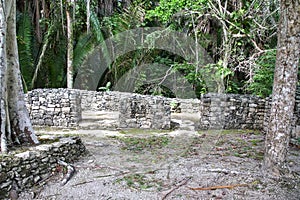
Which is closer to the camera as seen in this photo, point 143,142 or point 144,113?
point 143,142

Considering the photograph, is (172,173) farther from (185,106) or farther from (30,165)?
(185,106)

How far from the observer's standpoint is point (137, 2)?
40.5 ft

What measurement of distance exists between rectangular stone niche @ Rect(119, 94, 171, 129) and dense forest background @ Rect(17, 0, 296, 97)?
3.34 metres

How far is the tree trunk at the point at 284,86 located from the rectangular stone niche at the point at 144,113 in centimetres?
395

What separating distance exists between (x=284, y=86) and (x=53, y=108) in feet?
21.4

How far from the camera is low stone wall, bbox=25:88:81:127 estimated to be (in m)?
7.73

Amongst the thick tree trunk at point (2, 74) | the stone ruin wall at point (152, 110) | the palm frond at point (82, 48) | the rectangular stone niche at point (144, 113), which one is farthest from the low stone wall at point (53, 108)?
the thick tree trunk at point (2, 74)

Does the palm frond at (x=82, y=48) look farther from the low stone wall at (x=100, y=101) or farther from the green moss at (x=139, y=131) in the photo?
the green moss at (x=139, y=131)

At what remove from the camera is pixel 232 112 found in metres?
7.43

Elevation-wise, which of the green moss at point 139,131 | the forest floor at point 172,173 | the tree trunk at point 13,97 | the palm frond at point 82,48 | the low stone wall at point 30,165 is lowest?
the green moss at point 139,131

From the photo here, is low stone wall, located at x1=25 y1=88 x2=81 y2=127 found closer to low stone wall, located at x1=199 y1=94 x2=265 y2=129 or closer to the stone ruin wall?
the stone ruin wall

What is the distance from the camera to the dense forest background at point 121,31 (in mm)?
9875

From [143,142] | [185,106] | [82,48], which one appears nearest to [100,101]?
[82,48]

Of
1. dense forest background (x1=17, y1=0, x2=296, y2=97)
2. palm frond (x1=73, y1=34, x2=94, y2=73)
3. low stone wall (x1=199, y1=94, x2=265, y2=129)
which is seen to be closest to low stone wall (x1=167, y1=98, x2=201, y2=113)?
dense forest background (x1=17, y1=0, x2=296, y2=97)
